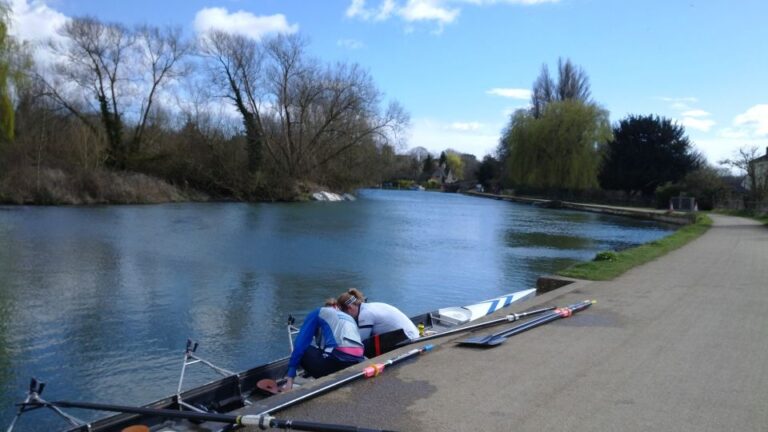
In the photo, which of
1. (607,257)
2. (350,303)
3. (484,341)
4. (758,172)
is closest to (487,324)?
(484,341)

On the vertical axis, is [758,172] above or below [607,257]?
above

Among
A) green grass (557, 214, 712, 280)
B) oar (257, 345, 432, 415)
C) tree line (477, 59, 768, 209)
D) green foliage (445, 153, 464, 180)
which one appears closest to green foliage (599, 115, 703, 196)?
tree line (477, 59, 768, 209)

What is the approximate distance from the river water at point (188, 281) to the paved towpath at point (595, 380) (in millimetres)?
3874

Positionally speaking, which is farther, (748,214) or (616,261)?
(748,214)

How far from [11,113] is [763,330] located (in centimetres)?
2884

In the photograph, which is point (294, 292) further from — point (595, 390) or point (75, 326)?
point (595, 390)

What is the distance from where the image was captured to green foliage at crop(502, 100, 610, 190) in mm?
63500

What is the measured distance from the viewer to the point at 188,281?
15312 millimetres

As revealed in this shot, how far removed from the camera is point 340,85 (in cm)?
5756

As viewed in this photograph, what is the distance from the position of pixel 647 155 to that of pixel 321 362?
200ft

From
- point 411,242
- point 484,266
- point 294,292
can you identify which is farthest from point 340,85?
point 294,292

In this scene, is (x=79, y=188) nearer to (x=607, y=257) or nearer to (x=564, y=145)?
(x=607, y=257)

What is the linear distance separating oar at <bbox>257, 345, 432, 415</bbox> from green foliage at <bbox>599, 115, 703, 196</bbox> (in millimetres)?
59471

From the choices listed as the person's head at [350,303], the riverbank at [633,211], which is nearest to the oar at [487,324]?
the person's head at [350,303]
